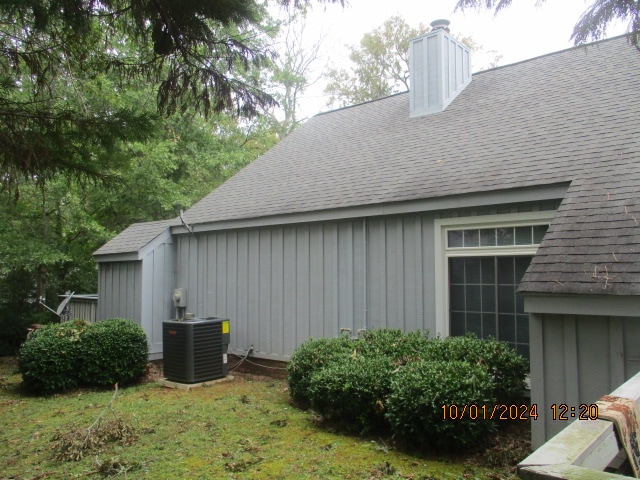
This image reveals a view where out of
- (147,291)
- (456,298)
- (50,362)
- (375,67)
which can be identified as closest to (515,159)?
(456,298)

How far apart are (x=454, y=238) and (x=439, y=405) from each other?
2825mm

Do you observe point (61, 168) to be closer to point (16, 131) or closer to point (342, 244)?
point (16, 131)

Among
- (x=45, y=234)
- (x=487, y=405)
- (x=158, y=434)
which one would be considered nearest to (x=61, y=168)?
(x=158, y=434)

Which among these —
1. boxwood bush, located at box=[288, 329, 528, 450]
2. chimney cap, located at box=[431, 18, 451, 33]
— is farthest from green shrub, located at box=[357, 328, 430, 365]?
chimney cap, located at box=[431, 18, 451, 33]

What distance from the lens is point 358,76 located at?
25.1 metres

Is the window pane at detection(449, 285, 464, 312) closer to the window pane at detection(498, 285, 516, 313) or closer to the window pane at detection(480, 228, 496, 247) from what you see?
the window pane at detection(498, 285, 516, 313)

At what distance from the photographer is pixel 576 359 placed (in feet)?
14.9

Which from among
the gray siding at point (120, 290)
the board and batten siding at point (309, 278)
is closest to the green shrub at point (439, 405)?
the board and batten siding at point (309, 278)

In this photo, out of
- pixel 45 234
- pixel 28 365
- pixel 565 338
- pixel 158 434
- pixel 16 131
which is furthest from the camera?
pixel 45 234

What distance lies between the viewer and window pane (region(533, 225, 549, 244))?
20.3 feet

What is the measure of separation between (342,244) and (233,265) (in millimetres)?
2600

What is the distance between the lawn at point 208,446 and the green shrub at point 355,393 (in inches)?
7.1

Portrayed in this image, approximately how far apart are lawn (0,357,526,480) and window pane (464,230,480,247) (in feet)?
8.24

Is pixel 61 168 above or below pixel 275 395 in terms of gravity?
above
